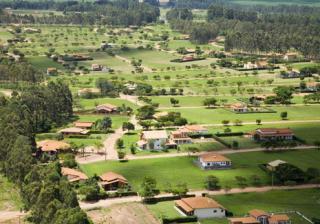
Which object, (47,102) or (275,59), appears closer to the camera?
(47,102)

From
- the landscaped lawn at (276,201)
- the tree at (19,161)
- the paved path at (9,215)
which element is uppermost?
the tree at (19,161)

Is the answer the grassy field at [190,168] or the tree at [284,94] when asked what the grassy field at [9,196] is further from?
the tree at [284,94]

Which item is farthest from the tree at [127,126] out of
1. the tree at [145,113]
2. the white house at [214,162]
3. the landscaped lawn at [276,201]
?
the landscaped lawn at [276,201]

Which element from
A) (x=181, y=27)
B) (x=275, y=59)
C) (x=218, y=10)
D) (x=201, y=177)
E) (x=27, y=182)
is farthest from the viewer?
(x=218, y=10)

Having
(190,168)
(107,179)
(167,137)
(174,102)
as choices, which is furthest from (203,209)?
(174,102)

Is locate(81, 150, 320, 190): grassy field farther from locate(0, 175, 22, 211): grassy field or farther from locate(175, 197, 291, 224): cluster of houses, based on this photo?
locate(0, 175, 22, 211): grassy field

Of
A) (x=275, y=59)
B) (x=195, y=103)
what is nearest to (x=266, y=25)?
(x=275, y=59)

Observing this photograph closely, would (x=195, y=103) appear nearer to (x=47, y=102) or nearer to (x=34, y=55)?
(x=47, y=102)

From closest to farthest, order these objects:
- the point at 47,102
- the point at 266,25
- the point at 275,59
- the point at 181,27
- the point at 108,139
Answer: the point at 108,139, the point at 47,102, the point at 275,59, the point at 266,25, the point at 181,27
